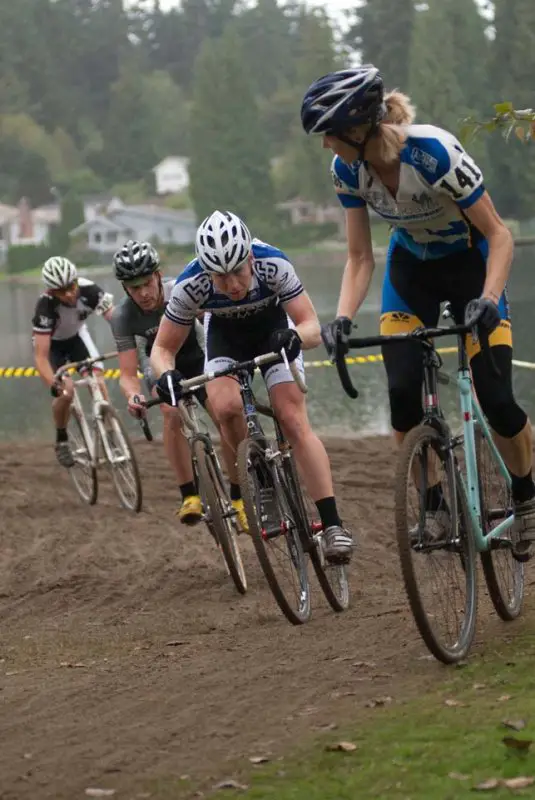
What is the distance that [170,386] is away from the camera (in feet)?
26.3

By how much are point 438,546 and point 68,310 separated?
8.20 m

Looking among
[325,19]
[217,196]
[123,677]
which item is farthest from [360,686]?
[325,19]

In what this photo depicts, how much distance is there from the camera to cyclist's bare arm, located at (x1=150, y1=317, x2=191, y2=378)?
8383mm

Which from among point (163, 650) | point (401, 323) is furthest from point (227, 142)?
point (401, 323)

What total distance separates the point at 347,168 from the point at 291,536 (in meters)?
2.30

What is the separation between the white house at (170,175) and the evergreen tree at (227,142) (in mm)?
22515

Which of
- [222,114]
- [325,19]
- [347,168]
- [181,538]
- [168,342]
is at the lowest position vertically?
[181,538]

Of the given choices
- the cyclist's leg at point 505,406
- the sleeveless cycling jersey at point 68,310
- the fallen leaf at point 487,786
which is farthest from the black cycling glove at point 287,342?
the sleeveless cycling jersey at point 68,310

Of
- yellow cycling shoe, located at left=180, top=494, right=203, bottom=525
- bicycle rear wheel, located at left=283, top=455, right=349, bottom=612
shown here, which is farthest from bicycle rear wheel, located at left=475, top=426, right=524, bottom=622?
yellow cycling shoe, located at left=180, top=494, right=203, bottom=525

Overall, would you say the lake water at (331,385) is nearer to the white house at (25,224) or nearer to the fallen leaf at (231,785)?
the fallen leaf at (231,785)

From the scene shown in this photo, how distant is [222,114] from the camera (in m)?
123

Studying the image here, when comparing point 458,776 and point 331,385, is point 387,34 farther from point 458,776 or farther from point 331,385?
point 458,776

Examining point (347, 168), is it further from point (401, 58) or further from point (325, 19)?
point (325, 19)

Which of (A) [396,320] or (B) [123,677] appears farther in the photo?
(B) [123,677]
